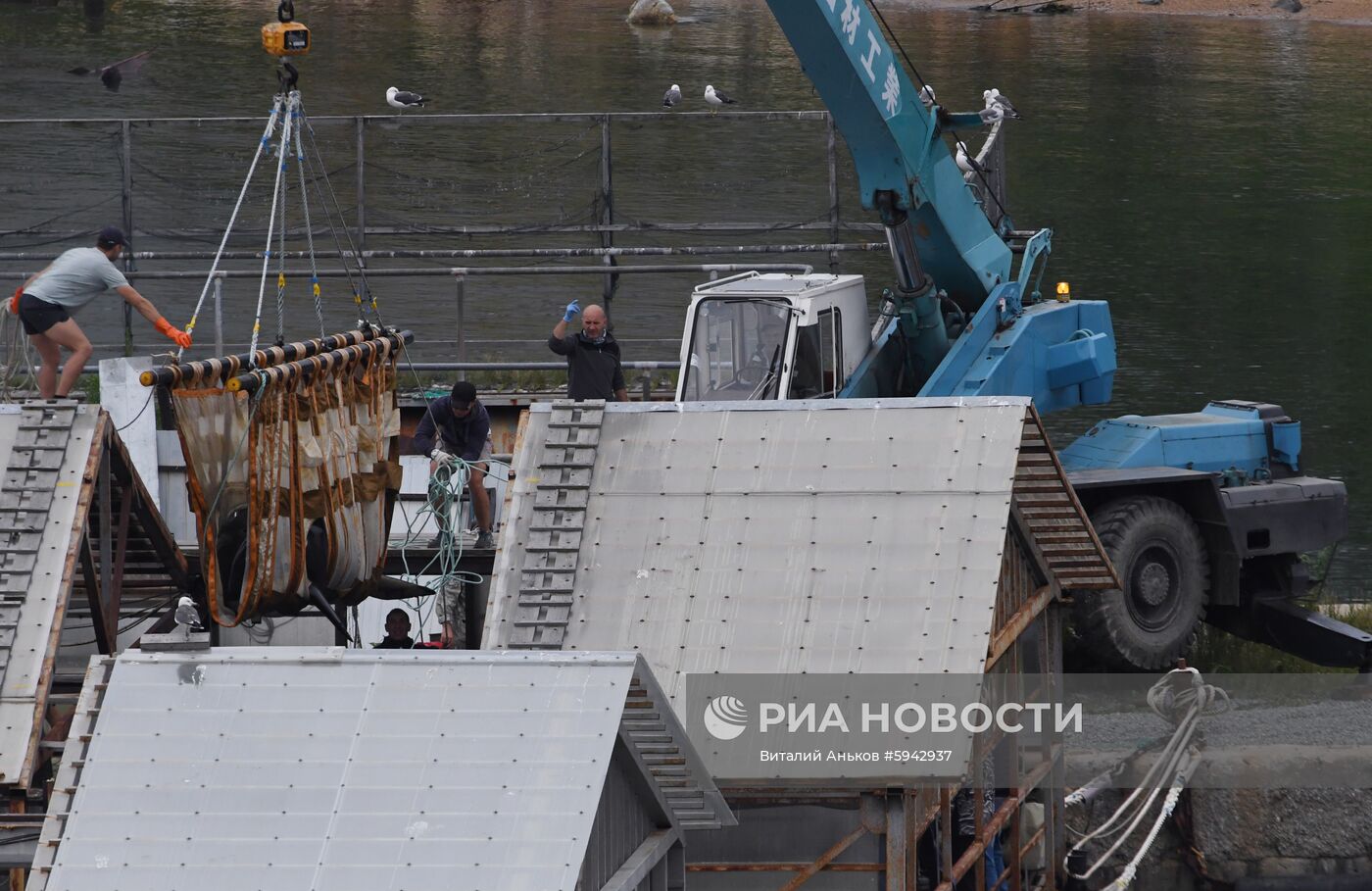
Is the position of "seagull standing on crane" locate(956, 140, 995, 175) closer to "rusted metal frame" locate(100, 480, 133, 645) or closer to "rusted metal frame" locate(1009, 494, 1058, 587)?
"rusted metal frame" locate(1009, 494, 1058, 587)

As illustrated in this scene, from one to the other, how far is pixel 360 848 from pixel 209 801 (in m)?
0.66

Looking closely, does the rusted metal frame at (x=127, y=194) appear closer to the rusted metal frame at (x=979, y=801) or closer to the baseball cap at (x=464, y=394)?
the baseball cap at (x=464, y=394)

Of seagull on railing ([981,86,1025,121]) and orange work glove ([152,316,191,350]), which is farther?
seagull on railing ([981,86,1025,121])

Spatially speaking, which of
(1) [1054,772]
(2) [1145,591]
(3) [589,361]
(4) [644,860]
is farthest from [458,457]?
(4) [644,860]

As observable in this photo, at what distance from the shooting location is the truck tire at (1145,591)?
55.8 ft

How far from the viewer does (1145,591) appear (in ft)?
56.5

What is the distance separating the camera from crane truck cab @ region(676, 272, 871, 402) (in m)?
16.5

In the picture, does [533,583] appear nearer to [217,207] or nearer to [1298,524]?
[1298,524]

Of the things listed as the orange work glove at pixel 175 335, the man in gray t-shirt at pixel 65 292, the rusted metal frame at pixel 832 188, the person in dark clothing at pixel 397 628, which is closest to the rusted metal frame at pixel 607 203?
the rusted metal frame at pixel 832 188

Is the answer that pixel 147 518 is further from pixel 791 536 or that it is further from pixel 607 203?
pixel 607 203

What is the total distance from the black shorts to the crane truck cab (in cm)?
496

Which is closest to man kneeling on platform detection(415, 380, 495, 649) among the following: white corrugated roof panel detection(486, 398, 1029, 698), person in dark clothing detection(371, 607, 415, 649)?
person in dark clothing detection(371, 607, 415, 649)

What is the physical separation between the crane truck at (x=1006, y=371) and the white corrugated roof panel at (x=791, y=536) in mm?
3749

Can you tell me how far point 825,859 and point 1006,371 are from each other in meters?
7.29
